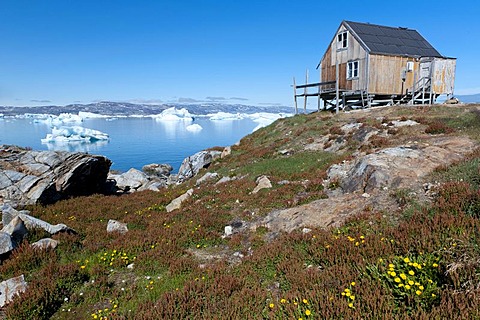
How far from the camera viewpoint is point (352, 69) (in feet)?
109

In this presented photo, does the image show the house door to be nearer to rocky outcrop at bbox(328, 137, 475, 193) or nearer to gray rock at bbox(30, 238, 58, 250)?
rocky outcrop at bbox(328, 137, 475, 193)

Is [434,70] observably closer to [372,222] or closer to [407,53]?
[407,53]

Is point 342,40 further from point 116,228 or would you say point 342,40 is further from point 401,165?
point 116,228

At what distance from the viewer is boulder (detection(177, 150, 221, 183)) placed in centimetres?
2880

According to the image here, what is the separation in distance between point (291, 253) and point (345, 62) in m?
32.6

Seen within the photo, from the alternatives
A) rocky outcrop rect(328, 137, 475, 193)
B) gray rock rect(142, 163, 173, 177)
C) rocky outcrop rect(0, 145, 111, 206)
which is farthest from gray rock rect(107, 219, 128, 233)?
gray rock rect(142, 163, 173, 177)

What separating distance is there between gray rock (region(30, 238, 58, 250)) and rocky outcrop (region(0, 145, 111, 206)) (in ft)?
27.9

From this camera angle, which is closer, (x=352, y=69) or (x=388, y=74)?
(x=388, y=74)

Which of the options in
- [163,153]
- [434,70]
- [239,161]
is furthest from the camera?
[163,153]

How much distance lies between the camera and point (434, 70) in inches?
1250

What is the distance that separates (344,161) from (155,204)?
11.3 m

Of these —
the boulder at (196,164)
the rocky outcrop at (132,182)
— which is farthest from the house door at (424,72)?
the rocky outcrop at (132,182)

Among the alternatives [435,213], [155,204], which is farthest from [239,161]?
[435,213]

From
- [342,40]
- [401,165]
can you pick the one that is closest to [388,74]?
[342,40]
